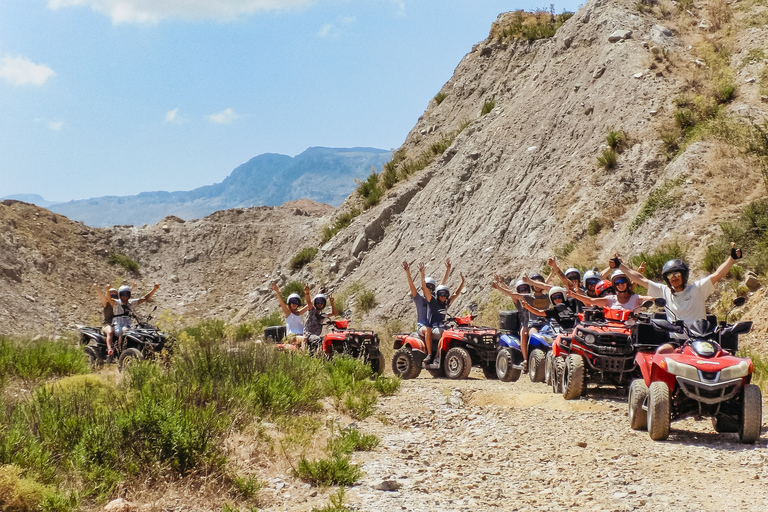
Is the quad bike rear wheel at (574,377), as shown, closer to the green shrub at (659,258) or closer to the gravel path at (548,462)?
the gravel path at (548,462)

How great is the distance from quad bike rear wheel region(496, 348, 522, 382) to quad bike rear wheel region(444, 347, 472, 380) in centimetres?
53

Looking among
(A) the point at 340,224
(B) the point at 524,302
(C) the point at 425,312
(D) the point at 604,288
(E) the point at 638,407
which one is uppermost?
(A) the point at 340,224

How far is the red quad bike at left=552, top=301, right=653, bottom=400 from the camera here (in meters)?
9.41

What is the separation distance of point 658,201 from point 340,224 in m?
17.7

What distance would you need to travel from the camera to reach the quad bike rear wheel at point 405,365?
13414mm

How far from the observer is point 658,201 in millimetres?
17609

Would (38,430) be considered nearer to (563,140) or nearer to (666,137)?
(666,137)

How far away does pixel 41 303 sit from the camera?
32.2 meters

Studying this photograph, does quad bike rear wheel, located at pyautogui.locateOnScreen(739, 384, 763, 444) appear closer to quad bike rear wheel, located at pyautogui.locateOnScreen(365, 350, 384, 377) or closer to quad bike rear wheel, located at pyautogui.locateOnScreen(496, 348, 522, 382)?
quad bike rear wheel, located at pyautogui.locateOnScreen(496, 348, 522, 382)

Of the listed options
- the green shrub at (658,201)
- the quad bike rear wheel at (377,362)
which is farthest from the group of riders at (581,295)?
the green shrub at (658,201)

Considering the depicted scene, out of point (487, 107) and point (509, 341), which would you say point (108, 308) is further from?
point (487, 107)

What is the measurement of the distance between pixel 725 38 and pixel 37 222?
3243 cm

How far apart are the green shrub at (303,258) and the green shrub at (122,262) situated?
431 inches

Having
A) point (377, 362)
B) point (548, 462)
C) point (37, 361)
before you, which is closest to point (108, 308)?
point (37, 361)
